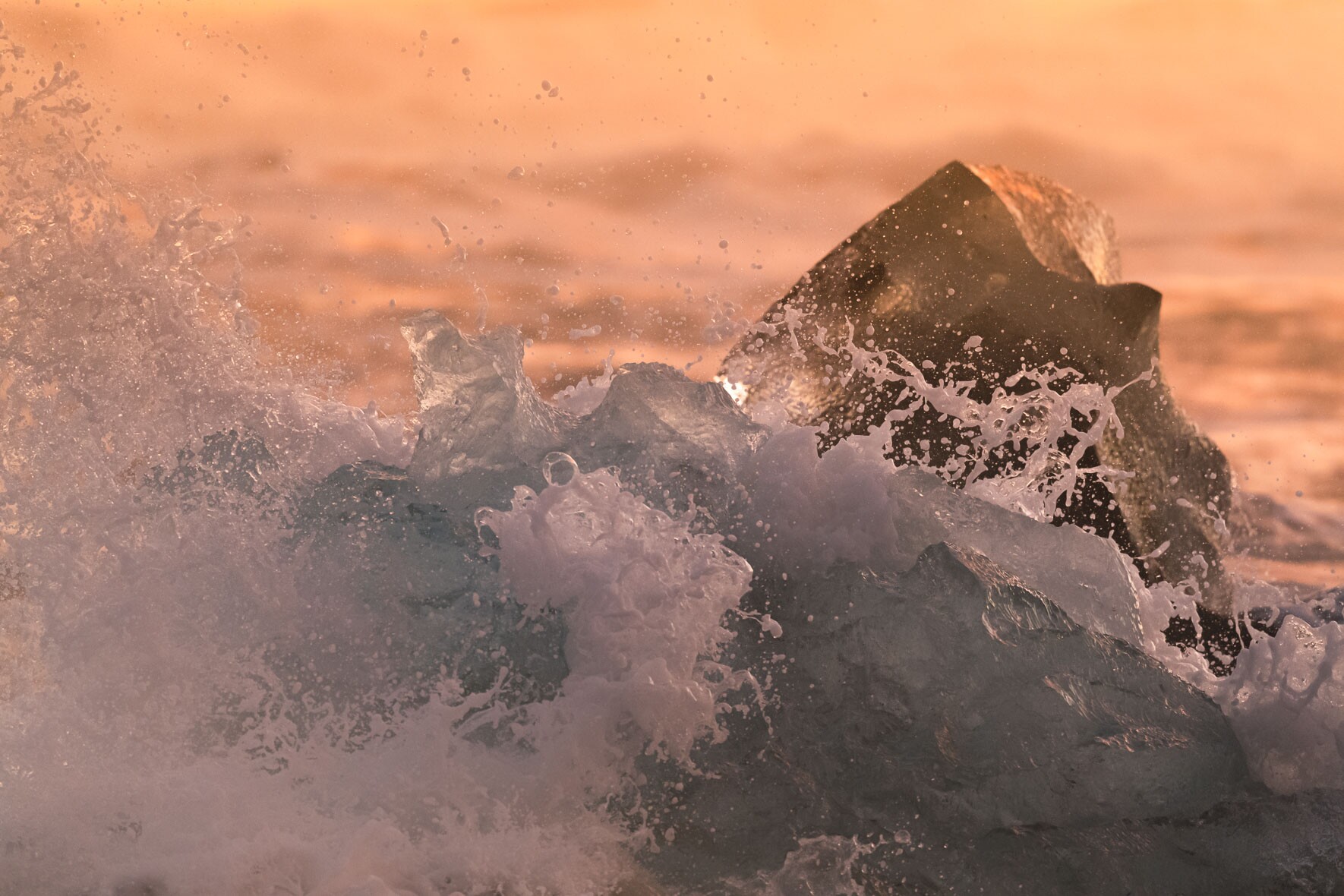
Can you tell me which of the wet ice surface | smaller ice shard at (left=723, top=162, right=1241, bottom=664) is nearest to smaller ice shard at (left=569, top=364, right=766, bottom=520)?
the wet ice surface

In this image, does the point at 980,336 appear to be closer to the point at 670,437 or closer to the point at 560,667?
the point at 670,437

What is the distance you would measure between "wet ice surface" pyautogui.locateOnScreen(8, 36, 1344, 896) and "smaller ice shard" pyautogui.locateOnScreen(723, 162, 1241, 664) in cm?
115

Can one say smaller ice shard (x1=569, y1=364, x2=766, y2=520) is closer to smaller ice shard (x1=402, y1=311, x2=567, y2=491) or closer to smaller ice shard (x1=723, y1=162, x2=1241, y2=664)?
smaller ice shard (x1=402, y1=311, x2=567, y2=491)

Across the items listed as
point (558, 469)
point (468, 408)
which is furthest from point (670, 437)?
point (468, 408)

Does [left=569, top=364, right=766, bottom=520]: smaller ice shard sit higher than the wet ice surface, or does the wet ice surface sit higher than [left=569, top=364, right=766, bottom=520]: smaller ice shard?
[left=569, top=364, right=766, bottom=520]: smaller ice shard

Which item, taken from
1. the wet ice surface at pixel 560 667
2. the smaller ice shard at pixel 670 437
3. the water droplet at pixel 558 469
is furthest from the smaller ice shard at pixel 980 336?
the water droplet at pixel 558 469

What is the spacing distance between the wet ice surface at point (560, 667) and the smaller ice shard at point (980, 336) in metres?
1.15

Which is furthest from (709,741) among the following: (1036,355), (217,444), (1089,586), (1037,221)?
(1037,221)

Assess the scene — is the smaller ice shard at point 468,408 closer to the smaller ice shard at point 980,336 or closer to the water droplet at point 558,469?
the water droplet at point 558,469

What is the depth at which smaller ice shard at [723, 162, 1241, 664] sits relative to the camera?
12.3 ft

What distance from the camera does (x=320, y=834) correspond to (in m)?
1.95

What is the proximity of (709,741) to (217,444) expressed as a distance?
1.14 metres

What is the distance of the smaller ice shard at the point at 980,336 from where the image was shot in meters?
3.74

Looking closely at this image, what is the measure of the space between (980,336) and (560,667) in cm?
201
